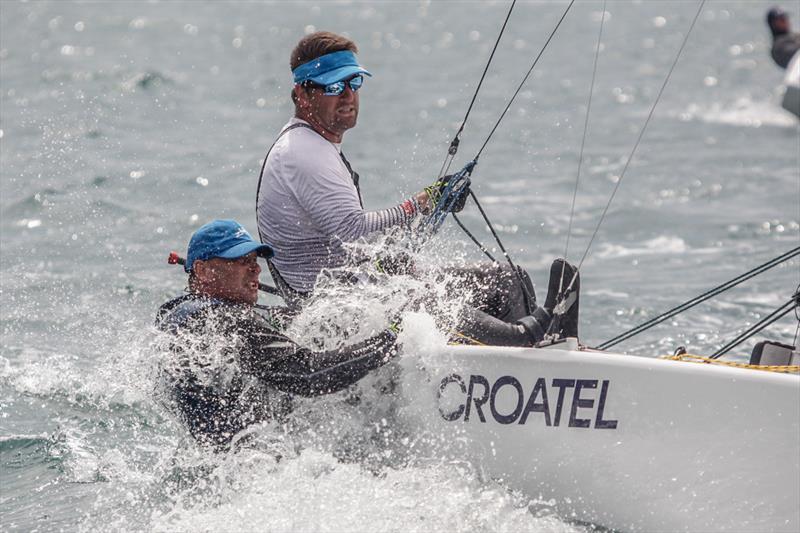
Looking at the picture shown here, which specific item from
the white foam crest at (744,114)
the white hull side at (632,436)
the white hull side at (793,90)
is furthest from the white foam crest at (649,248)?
the white foam crest at (744,114)

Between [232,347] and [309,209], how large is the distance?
61cm

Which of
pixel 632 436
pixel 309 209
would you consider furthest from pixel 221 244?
pixel 632 436

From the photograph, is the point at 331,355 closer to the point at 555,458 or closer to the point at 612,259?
the point at 555,458

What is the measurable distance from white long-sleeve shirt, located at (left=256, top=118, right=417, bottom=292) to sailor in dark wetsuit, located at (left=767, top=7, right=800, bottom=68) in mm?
11078

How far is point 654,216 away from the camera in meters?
9.70

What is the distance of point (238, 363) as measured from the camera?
3766mm

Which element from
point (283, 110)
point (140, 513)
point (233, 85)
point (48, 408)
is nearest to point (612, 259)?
point (48, 408)

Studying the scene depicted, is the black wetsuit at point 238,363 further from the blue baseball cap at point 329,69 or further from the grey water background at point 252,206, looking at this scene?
the blue baseball cap at point 329,69

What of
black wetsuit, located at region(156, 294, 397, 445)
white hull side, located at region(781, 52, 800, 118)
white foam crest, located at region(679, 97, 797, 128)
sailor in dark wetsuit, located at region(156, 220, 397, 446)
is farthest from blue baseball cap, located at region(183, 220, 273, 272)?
white foam crest, located at region(679, 97, 797, 128)

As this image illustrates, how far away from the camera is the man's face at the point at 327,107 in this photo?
418cm

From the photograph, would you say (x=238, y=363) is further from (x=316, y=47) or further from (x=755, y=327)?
(x=755, y=327)

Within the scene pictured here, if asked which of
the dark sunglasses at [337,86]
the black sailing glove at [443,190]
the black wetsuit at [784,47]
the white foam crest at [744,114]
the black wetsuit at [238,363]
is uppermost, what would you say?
the black wetsuit at [784,47]

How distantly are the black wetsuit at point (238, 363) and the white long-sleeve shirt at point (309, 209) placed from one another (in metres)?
0.39

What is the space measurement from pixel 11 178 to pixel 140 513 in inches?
232
